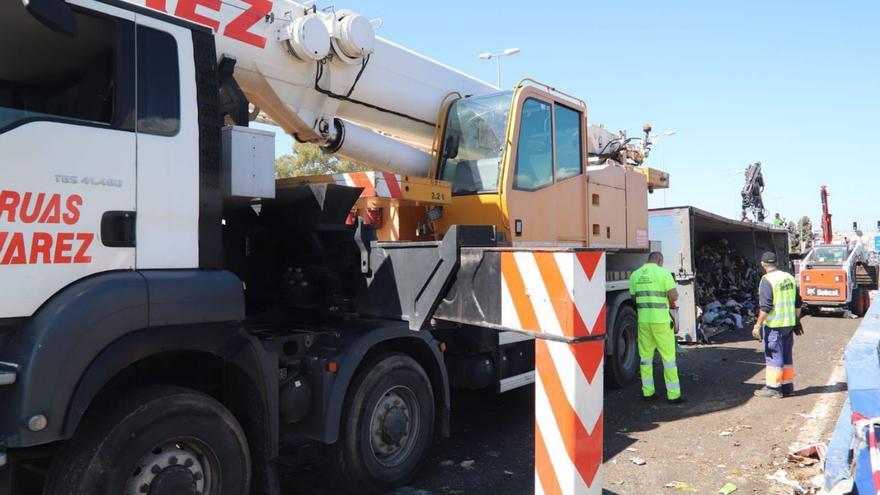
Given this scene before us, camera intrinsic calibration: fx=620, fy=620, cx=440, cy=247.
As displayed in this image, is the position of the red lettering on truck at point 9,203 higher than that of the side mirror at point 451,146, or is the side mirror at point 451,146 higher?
the side mirror at point 451,146

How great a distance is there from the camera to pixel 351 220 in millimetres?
4781

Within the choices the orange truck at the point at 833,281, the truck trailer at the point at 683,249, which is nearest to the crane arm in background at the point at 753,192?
the orange truck at the point at 833,281

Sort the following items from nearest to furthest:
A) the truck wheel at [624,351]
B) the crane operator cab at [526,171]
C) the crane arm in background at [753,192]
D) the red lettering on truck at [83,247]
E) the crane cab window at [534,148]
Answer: the red lettering on truck at [83,247], the crane operator cab at [526,171], the crane cab window at [534,148], the truck wheel at [624,351], the crane arm in background at [753,192]

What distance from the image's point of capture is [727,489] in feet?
13.9

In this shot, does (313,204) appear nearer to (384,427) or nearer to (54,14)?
(384,427)

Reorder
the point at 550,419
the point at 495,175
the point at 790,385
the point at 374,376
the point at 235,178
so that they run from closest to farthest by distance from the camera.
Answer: the point at 550,419
the point at 235,178
the point at 374,376
the point at 495,175
the point at 790,385

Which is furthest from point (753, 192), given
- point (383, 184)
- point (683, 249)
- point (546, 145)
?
point (383, 184)

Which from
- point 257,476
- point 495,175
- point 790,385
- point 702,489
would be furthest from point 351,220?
point 790,385

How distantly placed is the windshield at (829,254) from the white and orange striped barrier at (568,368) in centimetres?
1511

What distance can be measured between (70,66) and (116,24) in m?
0.35

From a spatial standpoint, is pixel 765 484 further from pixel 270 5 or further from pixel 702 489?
pixel 270 5

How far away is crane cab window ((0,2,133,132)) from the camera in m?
2.75

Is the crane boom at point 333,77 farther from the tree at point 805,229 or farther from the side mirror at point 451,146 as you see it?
the tree at point 805,229

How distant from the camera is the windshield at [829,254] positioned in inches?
596
